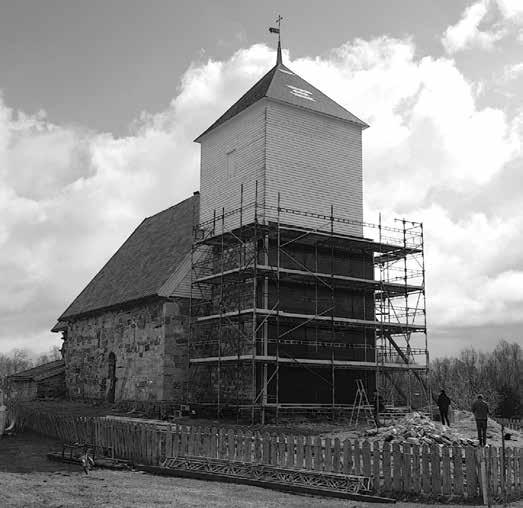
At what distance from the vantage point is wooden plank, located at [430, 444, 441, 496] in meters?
12.6

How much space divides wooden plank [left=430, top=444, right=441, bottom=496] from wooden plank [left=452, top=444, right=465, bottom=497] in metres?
0.27

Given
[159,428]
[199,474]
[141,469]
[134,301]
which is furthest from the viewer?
[134,301]

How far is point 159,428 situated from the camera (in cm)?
1772

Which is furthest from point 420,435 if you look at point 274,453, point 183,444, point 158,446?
point 158,446

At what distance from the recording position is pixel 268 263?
27.7 m

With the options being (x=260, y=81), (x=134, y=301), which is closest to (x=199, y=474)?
(x=134, y=301)

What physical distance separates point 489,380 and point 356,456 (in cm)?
6793

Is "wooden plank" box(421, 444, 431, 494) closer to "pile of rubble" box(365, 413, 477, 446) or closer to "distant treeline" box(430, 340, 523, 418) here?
"pile of rubble" box(365, 413, 477, 446)

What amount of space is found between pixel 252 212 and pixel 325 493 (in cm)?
1714

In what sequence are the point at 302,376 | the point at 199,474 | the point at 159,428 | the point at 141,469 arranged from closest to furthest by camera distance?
1. the point at 199,474
2. the point at 141,469
3. the point at 159,428
4. the point at 302,376

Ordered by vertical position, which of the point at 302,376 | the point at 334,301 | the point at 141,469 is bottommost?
the point at 141,469

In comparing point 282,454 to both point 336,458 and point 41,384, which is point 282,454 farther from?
point 41,384

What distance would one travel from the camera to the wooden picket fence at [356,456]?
12.6 m

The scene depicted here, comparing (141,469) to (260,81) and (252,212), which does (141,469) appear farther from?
(260,81)
